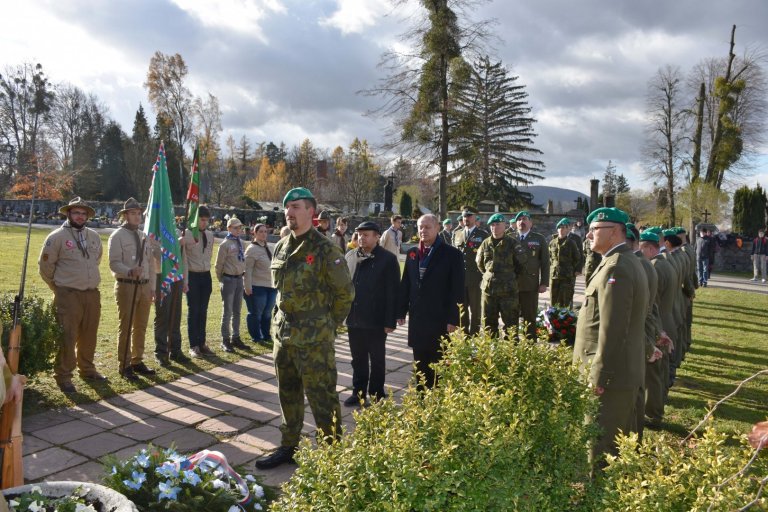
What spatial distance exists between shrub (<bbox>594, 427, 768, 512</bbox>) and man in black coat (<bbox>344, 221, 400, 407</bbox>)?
12.5 feet

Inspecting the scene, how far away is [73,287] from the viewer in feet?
19.6

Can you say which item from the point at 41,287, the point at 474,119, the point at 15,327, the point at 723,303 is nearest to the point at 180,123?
the point at 474,119

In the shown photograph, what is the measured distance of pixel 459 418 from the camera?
2.04m

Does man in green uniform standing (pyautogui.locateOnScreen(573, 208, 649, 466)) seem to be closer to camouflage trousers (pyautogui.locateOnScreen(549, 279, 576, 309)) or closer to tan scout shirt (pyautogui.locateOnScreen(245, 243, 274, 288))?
tan scout shirt (pyautogui.locateOnScreen(245, 243, 274, 288))

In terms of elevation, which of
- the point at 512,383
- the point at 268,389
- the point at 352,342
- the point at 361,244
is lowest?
the point at 268,389

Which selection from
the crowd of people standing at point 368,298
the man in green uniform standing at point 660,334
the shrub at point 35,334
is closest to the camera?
the crowd of people standing at point 368,298

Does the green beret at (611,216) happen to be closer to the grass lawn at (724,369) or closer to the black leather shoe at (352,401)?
the grass lawn at (724,369)

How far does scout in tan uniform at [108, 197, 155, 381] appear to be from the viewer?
21.1ft

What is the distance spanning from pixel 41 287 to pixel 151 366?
899 centimetres

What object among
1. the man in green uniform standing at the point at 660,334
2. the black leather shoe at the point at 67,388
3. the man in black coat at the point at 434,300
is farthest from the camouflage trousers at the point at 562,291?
the black leather shoe at the point at 67,388

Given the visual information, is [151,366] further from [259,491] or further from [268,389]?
[259,491]

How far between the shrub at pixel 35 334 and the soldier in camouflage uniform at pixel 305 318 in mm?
2818

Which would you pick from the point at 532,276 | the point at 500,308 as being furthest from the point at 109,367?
the point at 532,276

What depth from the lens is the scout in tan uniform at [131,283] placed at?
6.44 meters
